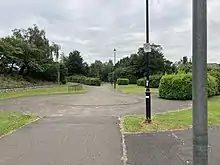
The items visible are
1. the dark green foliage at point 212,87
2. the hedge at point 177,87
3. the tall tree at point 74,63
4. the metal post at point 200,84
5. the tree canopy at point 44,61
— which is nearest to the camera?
the metal post at point 200,84

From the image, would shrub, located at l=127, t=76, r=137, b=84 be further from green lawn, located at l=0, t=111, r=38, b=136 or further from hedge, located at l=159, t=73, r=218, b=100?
green lawn, located at l=0, t=111, r=38, b=136

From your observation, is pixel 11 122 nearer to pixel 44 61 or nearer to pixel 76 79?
pixel 44 61

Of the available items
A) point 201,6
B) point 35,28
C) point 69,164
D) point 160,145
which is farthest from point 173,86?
point 35,28

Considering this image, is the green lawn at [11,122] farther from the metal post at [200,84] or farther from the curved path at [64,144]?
the metal post at [200,84]

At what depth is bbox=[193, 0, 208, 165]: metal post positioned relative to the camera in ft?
8.21

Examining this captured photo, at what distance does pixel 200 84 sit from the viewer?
2.50m

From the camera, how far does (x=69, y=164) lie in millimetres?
7152

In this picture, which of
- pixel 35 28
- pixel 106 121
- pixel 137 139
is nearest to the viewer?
pixel 137 139

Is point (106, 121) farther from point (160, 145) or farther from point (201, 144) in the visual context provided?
point (201, 144)

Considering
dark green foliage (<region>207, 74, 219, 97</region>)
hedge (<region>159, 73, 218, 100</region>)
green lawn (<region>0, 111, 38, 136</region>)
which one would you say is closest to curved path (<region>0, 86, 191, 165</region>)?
green lawn (<region>0, 111, 38, 136</region>)

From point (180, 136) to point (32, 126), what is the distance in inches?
226

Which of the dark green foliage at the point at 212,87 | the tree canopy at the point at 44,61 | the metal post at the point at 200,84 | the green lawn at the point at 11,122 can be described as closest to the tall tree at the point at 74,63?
the tree canopy at the point at 44,61

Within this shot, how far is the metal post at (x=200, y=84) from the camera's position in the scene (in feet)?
8.21

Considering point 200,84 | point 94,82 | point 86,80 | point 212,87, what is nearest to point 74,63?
point 86,80
